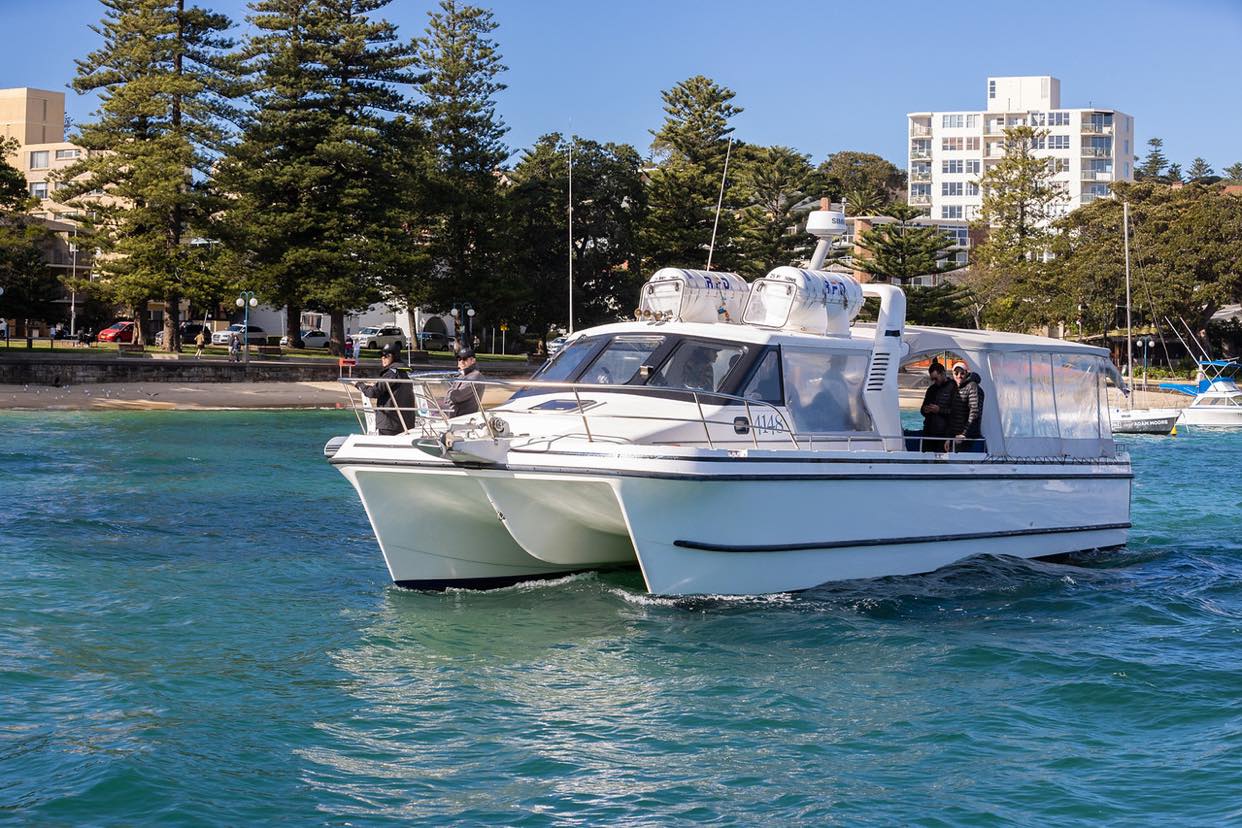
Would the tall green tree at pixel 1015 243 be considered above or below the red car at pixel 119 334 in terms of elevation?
above

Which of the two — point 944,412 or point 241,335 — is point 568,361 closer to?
point 944,412

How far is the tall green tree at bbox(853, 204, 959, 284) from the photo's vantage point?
191 feet

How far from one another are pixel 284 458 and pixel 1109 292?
48.9 m

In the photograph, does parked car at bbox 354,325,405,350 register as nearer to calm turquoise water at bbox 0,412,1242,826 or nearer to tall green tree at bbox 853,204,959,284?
tall green tree at bbox 853,204,959,284

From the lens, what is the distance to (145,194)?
1873 inches

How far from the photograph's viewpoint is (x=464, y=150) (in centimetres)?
5609

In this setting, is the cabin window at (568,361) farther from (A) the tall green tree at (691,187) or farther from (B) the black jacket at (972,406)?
(A) the tall green tree at (691,187)

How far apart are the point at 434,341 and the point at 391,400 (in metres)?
65.1

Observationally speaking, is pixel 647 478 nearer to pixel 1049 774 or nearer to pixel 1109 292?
pixel 1049 774

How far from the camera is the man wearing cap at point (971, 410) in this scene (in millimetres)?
12703

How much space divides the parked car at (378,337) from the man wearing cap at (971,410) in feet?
172

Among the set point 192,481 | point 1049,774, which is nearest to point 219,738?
point 1049,774

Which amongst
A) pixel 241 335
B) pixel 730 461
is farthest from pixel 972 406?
pixel 241 335

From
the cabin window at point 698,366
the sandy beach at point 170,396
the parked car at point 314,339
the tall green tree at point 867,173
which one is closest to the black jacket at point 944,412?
the cabin window at point 698,366
